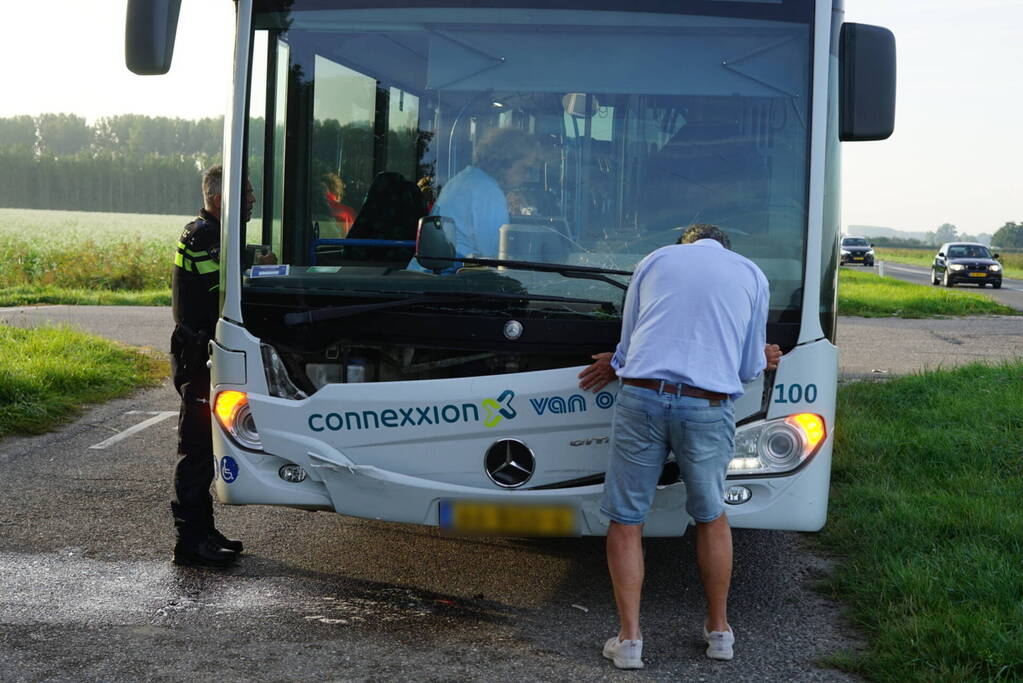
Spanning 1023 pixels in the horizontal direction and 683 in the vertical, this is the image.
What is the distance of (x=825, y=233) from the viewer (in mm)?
4711

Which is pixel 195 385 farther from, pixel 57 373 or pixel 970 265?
pixel 970 265

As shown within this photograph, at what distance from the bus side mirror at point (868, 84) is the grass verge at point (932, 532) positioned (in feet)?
6.20

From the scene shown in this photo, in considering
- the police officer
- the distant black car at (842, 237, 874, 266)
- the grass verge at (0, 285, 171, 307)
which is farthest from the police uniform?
the distant black car at (842, 237, 874, 266)

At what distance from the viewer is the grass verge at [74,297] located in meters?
21.5

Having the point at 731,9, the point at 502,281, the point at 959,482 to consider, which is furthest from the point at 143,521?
the point at 959,482

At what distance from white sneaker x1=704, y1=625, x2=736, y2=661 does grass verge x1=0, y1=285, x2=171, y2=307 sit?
1861cm

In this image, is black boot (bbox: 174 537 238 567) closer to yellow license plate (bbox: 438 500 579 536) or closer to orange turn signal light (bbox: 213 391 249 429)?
orange turn signal light (bbox: 213 391 249 429)

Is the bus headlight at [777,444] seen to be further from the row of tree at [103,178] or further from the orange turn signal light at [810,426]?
the row of tree at [103,178]

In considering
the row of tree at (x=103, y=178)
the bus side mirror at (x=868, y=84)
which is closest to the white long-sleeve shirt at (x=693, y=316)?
the bus side mirror at (x=868, y=84)

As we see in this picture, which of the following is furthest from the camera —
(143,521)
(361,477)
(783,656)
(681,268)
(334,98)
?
(143,521)

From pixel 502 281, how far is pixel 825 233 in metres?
1.29

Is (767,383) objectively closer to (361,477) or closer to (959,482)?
(361,477)

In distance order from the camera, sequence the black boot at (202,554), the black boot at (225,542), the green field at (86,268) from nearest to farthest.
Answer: the black boot at (202,554)
the black boot at (225,542)
the green field at (86,268)

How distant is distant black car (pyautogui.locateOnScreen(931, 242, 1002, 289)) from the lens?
42375 mm
